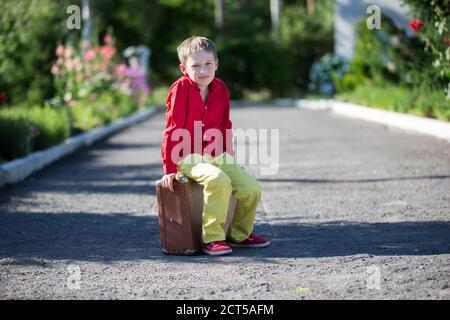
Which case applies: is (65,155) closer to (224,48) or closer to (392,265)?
(392,265)

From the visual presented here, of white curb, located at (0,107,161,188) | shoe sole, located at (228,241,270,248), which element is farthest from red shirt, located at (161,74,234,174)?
white curb, located at (0,107,161,188)

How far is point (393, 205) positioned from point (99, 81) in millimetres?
15053

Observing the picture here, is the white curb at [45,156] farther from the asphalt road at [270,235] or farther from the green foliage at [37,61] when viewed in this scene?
the green foliage at [37,61]

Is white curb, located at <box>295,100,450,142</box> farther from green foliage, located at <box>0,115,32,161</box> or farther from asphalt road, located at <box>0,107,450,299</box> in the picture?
green foliage, located at <box>0,115,32,161</box>

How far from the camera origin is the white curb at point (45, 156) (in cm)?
1023

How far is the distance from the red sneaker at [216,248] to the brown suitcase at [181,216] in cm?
9

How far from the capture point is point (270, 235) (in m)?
6.50

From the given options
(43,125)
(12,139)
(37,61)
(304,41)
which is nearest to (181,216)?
(12,139)

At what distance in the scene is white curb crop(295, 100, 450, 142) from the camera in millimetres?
13523

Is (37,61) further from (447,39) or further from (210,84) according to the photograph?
(210,84)

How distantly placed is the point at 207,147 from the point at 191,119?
22cm

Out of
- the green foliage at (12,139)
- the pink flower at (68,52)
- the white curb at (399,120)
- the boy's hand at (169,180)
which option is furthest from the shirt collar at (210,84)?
the pink flower at (68,52)

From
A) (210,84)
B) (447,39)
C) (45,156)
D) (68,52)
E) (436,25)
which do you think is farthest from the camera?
(68,52)
